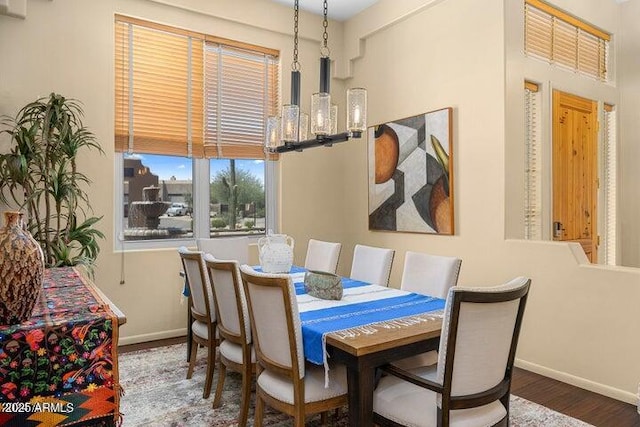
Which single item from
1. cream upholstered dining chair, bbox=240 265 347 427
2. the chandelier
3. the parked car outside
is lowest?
cream upholstered dining chair, bbox=240 265 347 427

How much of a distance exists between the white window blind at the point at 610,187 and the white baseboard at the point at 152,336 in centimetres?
463

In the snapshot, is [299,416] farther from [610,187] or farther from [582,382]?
[610,187]

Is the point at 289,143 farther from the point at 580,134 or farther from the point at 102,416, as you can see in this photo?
the point at 580,134

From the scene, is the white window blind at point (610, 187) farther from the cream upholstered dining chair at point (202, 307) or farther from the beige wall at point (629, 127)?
the cream upholstered dining chair at point (202, 307)

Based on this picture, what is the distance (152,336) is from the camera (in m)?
4.20


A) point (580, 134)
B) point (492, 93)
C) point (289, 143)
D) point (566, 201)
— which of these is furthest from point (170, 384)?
point (580, 134)

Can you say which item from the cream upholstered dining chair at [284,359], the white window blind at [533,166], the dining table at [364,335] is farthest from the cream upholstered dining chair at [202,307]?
the white window blind at [533,166]

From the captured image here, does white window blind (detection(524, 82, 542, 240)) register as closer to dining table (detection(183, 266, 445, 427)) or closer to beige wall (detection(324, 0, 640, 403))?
beige wall (detection(324, 0, 640, 403))

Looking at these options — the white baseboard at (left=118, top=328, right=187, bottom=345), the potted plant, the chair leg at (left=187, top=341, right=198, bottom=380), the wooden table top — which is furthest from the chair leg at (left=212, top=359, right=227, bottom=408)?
the white baseboard at (left=118, top=328, right=187, bottom=345)

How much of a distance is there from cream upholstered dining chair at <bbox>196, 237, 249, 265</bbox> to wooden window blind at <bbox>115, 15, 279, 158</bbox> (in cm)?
104

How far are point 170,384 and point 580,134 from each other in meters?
4.42

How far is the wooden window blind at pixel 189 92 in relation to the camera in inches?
162

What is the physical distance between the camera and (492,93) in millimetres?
3627

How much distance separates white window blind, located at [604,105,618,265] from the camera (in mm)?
4703
